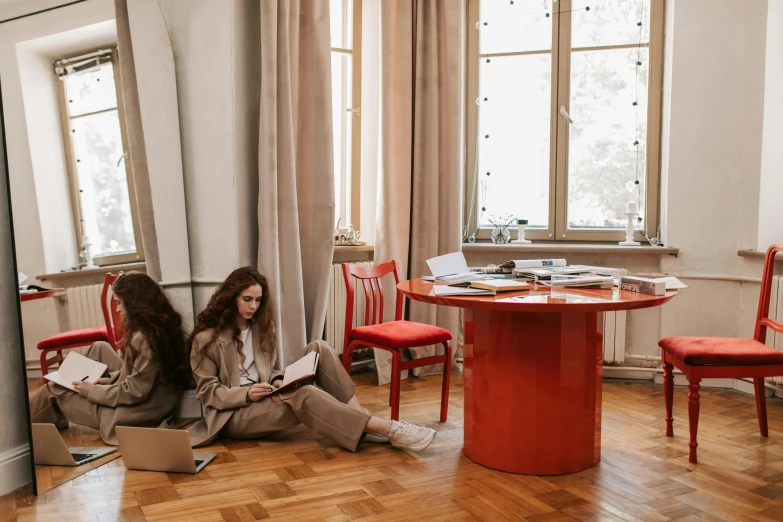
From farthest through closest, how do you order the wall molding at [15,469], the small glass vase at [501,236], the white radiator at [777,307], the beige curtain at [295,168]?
1. the small glass vase at [501,236]
2. the white radiator at [777,307]
3. the beige curtain at [295,168]
4. the wall molding at [15,469]

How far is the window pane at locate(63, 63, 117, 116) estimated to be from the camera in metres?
2.29

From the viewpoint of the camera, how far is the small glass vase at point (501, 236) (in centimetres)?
404

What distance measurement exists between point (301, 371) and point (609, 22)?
278cm

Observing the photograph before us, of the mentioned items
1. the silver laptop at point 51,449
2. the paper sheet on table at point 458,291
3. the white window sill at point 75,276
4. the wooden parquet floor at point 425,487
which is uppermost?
the white window sill at point 75,276

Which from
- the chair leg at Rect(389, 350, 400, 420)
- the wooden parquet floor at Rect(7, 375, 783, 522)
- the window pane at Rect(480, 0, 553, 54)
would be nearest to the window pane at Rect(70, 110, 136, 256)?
the wooden parquet floor at Rect(7, 375, 783, 522)

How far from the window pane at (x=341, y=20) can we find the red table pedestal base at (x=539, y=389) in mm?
2292

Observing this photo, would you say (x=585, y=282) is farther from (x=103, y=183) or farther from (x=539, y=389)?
(x=103, y=183)

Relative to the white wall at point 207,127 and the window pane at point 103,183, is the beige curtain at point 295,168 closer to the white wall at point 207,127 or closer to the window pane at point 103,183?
the white wall at point 207,127

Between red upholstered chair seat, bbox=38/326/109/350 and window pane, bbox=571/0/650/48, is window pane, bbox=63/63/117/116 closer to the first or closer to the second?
red upholstered chair seat, bbox=38/326/109/350

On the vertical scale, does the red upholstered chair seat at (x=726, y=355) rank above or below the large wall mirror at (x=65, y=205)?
below

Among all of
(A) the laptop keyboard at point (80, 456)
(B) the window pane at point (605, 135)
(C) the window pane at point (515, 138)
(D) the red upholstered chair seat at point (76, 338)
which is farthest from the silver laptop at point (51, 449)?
(B) the window pane at point (605, 135)

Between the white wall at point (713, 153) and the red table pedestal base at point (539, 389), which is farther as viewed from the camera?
the white wall at point (713, 153)

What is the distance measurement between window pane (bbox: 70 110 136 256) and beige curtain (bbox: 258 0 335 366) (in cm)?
73

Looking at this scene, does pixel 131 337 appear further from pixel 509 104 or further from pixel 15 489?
pixel 509 104
